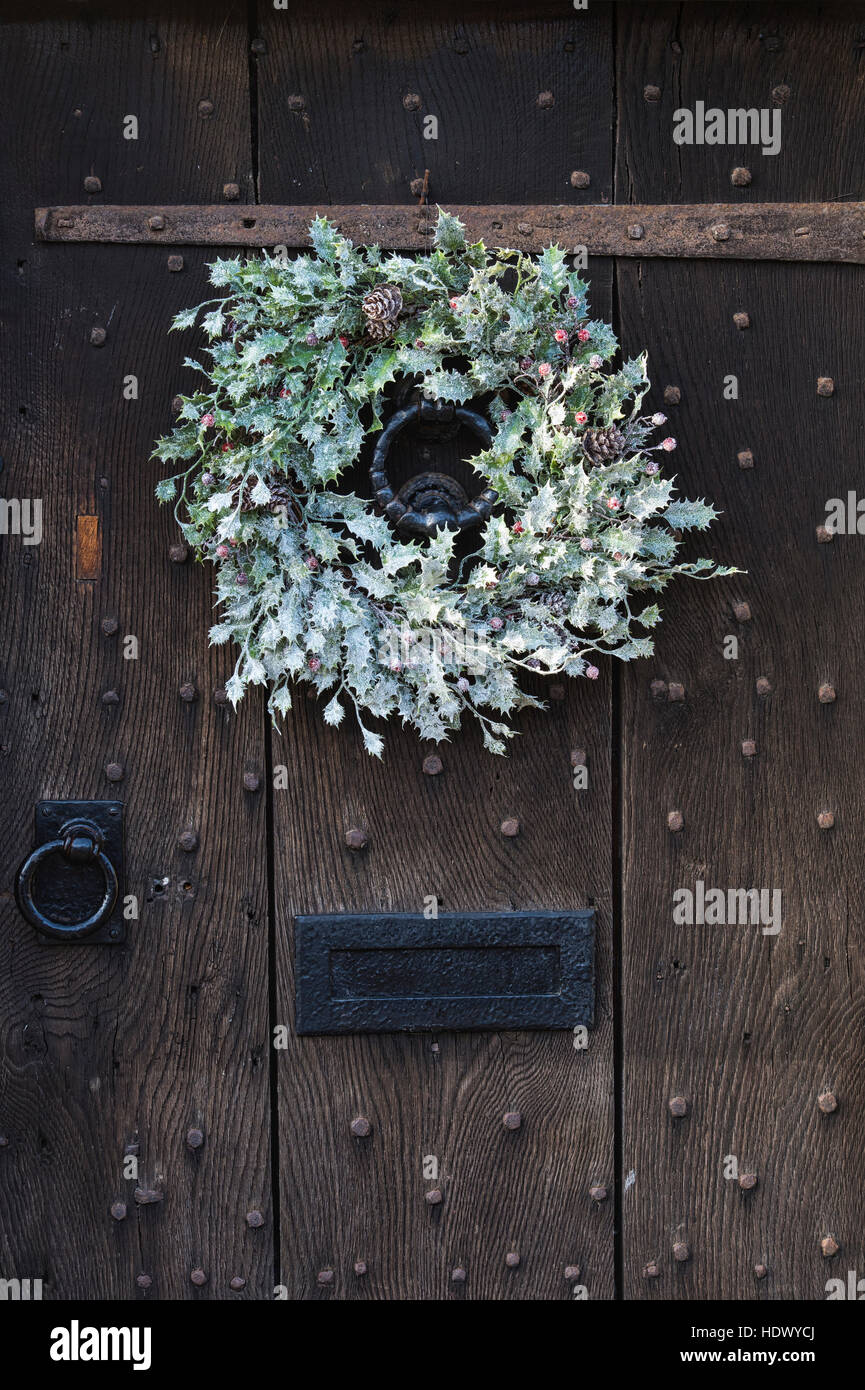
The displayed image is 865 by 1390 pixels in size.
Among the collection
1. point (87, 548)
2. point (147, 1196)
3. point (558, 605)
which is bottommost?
point (147, 1196)

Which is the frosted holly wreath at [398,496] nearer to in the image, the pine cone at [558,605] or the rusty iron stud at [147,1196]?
the pine cone at [558,605]

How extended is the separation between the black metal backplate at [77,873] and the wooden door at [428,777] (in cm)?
2

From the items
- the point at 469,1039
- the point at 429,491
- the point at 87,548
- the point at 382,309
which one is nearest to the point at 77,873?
the point at 87,548

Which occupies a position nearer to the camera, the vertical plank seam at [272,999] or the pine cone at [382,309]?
the pine cone at [382,309]

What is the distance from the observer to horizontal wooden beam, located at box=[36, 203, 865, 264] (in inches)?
57.6

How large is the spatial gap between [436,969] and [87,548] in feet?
2.37

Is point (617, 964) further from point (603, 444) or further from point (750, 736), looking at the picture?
point (603, 444)

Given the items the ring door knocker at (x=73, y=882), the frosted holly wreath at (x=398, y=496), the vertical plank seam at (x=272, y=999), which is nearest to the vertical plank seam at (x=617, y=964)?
the frosted holly wreath at (x=398, y=496)

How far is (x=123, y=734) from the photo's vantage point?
152 centimetres

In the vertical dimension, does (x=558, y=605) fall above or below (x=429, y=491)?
below

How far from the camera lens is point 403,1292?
155 centimetres

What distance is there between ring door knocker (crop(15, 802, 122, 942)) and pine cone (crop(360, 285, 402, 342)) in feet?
2.33

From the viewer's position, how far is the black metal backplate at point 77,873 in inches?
59.4

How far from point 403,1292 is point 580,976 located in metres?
0.50
